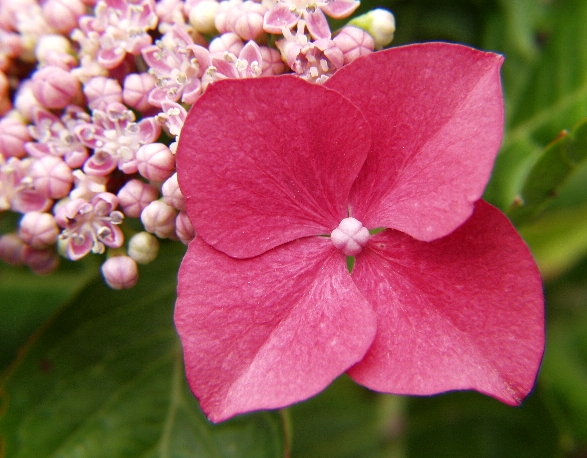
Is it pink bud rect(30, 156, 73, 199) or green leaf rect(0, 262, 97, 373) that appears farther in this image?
green leaf rect(0, 262, 97, 373)

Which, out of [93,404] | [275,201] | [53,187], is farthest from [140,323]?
[275,201]

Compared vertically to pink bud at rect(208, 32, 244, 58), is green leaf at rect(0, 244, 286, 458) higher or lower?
lower

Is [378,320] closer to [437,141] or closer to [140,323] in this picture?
[437,141]

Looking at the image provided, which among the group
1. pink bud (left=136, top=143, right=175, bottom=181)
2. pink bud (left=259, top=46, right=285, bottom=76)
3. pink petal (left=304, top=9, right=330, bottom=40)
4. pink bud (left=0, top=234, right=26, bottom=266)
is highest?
pink petal (left=304, top=9, right=330, bottom=40)

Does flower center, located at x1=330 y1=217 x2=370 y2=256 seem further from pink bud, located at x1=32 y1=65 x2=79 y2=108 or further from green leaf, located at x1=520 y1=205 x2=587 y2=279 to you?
green leaf, located at x1=520 y1=205 x2=587 y2=279

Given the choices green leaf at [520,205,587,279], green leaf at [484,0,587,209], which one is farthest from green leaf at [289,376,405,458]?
green leaf at [484,0,587,209]

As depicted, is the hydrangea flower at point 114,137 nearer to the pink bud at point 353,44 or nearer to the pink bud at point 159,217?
the pink bud at point 159,217

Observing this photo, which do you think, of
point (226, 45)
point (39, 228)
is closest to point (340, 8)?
point (226, 45)
